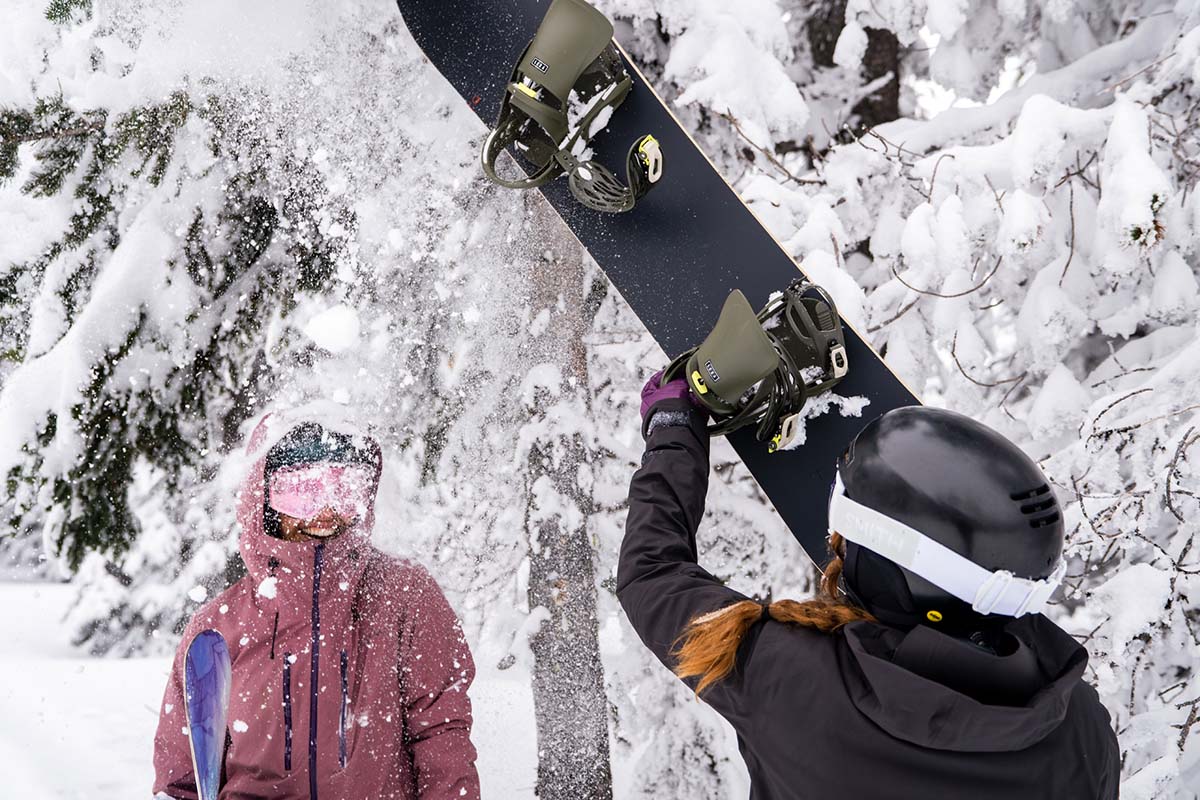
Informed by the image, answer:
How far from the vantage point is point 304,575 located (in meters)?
2.22

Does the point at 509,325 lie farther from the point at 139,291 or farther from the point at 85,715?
the point at 85,715

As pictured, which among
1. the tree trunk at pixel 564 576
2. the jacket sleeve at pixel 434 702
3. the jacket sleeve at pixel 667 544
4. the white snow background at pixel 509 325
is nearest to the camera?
the jacket sleeve at pixel 667 544

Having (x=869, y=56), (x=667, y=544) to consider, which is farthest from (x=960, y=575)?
(x=869, y=56)

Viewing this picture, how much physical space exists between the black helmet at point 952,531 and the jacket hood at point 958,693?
12 centimetres

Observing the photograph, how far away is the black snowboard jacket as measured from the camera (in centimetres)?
120

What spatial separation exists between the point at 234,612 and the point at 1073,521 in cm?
260

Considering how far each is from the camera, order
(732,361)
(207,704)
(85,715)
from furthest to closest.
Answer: (85,715), (207,704), (732,361)

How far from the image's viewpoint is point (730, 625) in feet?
4.64

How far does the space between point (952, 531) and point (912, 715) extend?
12.9 inches

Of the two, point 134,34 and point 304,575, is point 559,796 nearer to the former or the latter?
point 304,575

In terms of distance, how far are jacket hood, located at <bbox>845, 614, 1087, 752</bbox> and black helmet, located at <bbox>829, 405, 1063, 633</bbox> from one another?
0.12 m

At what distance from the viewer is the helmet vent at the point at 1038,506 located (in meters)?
1.40

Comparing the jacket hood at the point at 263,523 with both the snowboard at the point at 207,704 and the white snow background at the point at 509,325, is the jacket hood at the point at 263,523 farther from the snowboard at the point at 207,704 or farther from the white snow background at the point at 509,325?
the white snow background at the point at 509,325

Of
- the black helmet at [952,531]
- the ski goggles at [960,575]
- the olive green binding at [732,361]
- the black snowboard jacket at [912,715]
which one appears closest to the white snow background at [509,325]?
the olive green binding at [732,361]
